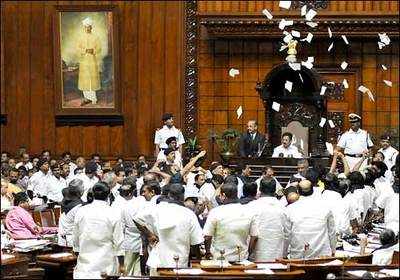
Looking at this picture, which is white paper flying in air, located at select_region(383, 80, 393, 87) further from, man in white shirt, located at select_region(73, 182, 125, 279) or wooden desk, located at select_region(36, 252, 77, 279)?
man in white shirt, located at select_region(73, 182, 125, 279)

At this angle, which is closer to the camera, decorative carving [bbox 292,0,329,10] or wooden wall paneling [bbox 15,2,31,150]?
decorative carving [bbox 292,0,329,10]

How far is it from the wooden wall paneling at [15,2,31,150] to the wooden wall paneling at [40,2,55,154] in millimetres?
373

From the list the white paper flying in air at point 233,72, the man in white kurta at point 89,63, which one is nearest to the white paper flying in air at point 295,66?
the white paper flying in air at point 233,72

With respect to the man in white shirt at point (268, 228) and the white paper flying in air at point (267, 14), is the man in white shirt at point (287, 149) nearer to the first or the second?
the white paper flying in air at point (267, 14)

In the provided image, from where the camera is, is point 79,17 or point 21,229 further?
point 79,17

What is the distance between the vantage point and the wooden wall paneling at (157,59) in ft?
78.5

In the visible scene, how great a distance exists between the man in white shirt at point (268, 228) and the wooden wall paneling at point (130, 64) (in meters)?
12.2

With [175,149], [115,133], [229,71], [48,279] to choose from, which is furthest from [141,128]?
[48,279]

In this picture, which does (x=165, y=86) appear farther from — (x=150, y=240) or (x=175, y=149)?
(x=150, y=240)

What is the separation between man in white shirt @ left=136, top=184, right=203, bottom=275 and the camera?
11.3 m

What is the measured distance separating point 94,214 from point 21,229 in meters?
2.51

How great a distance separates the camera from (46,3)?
24.2 m

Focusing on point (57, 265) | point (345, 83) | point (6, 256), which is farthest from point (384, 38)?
point (6, 256)

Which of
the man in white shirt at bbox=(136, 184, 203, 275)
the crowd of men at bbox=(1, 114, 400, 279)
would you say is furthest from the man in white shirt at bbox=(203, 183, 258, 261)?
the man in white shirt at bbox=(136, 184, 203, 275)
